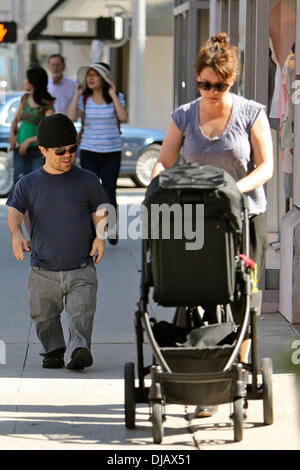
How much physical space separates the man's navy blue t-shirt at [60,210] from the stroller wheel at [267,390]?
1.75m

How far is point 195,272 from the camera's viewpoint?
5.64 m

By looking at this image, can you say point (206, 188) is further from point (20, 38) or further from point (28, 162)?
point (20, 38)

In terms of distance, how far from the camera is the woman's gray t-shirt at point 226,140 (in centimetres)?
608

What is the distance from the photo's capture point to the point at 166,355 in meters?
5.69

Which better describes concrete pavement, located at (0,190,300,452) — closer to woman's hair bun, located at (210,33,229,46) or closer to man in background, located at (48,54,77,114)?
woman's hair bun, located at (210,33,229,46)

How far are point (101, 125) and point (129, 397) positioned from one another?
6947 mm

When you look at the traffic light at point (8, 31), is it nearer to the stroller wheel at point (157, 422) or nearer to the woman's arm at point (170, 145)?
the woman's arm at point (170, 145)

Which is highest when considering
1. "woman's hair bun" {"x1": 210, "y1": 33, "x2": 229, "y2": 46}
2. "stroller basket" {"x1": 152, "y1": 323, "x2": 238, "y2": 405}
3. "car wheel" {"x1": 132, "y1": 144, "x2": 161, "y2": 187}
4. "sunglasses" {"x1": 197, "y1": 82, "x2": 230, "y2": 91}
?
"woman's hair bun" {"x1": 210, "y1": 33, "x2": 229, "y2": 46}

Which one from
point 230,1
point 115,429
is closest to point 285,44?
point 230,1

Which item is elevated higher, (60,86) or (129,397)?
(60,86)

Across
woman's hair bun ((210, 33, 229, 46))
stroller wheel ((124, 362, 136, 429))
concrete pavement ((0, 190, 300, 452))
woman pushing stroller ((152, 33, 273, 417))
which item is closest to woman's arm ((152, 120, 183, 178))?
woman pushing stroller ((152, 33, 273, 417))

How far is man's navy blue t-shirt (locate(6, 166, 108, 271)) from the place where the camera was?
7.22 meters

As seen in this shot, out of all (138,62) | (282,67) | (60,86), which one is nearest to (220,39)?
(282,67)

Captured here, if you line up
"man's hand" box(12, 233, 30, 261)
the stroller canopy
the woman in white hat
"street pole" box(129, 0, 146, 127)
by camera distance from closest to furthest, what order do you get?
the stroller canopy < "man's hand" box(12, 233, 30, 261) < the woman in white hat < "street pole" box(129, 0, 146, 127)
